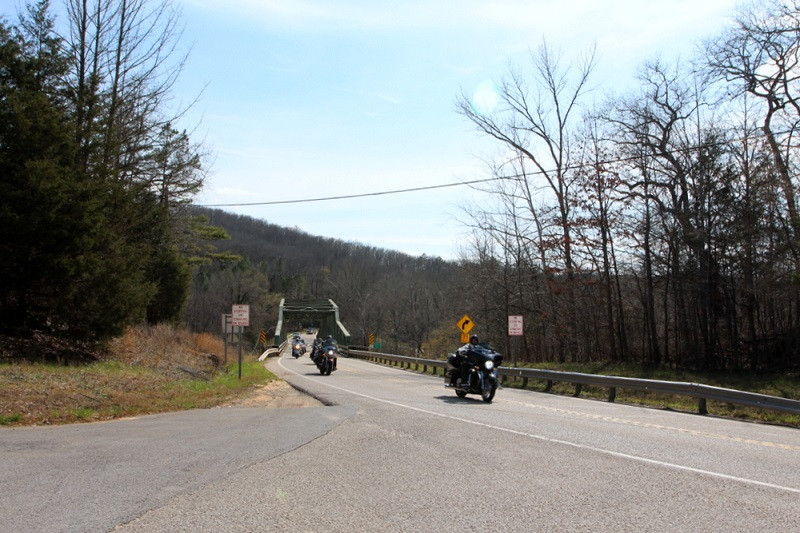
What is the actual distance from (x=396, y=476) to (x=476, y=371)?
871 cm

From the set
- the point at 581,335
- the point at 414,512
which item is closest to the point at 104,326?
the point at 414,512

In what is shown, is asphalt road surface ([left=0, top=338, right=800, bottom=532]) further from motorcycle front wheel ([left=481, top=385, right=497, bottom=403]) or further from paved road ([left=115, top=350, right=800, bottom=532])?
motorcycle front wheel ([left=481, top=385, right=497, bottom=403])

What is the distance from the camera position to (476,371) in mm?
14781

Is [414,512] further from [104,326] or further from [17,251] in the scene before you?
[104,326]

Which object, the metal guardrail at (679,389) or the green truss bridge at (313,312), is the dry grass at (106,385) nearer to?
the metal guardrail at (679,389)

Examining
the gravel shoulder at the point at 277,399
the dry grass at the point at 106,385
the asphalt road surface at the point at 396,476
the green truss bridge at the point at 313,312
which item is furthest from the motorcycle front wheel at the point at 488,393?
the green truss bridge at the point at 313,312

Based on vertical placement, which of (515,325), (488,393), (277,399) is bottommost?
(277,399)

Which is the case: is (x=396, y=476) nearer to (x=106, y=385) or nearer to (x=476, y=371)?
(x=476, y=371)

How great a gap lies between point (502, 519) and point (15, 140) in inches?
618

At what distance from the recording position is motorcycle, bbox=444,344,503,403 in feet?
47.6

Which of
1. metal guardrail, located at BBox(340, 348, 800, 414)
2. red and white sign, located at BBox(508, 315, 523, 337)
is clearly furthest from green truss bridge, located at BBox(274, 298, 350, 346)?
metal guardrail, located at BBox(340, 348, 800, 414)

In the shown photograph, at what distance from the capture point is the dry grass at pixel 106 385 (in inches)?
416

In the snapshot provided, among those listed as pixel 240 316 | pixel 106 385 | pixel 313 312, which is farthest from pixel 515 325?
pixel 313 312

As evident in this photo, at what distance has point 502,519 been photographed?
4750 mm
